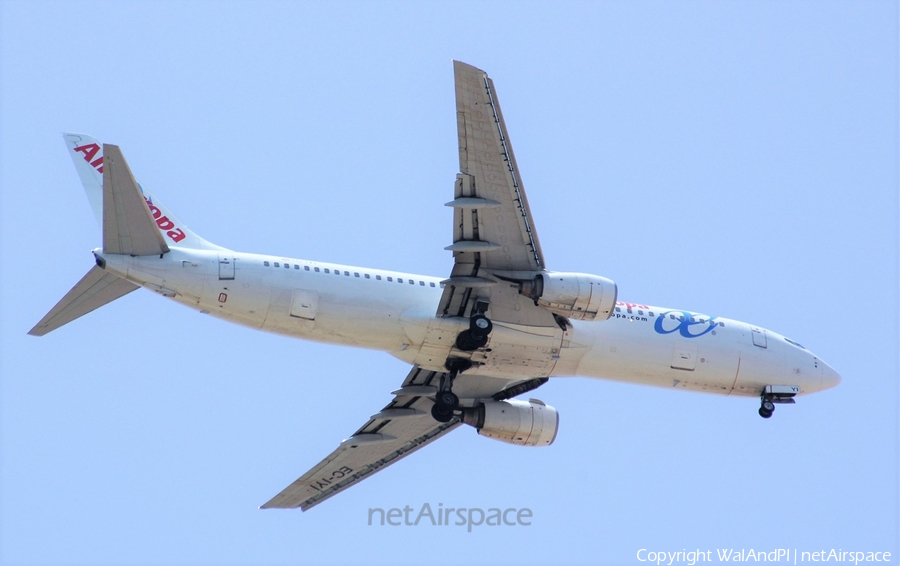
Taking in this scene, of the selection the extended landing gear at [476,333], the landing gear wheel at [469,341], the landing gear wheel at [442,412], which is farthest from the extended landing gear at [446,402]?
the extended landing gear at [476,333]

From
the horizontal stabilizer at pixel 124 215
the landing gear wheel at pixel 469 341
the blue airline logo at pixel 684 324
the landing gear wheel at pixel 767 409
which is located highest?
the horizontal stabilizer at pixel 124 215

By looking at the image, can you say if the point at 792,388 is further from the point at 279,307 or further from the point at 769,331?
the point at 279,307

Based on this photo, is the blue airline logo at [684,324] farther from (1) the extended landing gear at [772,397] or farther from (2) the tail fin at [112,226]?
(2) the tail fin at [112,226]

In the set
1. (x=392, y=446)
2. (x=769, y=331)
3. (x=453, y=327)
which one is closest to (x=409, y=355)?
(x=453, y=327)

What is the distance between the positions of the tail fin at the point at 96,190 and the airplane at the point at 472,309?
0.04 meters

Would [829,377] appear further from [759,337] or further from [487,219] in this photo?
[487,219]

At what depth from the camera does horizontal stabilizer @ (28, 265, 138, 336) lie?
28.8 meters

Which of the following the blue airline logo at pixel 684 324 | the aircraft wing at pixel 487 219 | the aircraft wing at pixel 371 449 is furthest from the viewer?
the aircraft wing at pixel 371 449

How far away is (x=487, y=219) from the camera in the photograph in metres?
28.9

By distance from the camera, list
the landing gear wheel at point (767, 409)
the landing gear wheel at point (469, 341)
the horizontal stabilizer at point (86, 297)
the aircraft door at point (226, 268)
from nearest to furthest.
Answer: the aircraft door at point (226, 268), the horizontal stabilizer at point (86, 297), the landing gear wheel at point (469, 341), the landing gear wheel at point (767, 409)

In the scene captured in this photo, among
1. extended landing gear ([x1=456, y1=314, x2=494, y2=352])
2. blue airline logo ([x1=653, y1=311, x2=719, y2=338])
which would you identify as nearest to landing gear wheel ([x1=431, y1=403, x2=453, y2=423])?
extended landing gear ([x1=456, y1=314, x2=494, y2=352])

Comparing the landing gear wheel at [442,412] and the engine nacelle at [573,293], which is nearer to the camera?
the engine nacelle at [573,293]

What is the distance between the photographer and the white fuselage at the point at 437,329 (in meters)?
28.6

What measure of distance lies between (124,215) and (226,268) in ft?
9.15
